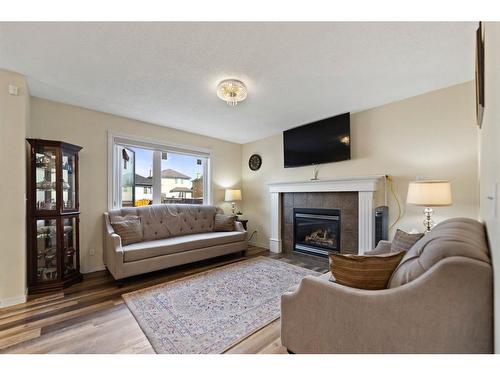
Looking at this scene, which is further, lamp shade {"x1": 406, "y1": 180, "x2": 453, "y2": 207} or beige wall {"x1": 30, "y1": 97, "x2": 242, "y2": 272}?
beige wall {"x1": 30, "y1": 97, "x2": 242, "y2": 272}

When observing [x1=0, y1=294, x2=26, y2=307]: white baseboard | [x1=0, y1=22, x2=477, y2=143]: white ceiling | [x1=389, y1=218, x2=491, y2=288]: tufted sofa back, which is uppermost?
[x1=0, y1=22, x2=477, y2=143]: white ceiling

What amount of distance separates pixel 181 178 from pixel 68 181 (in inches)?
72.4

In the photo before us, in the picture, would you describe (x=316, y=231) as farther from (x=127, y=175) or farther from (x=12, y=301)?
(x=12, y=301)

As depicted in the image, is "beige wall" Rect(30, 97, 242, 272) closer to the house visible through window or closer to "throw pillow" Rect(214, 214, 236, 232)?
the house visible through window

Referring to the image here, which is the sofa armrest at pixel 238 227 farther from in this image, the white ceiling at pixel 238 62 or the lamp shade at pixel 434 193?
the lamp shade at pixel 434 193

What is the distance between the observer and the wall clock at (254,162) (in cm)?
483

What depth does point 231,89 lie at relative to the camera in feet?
7.91

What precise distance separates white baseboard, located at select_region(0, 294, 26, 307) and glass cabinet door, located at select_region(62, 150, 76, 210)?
3.24 ft

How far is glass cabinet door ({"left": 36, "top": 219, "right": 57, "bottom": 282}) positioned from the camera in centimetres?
256

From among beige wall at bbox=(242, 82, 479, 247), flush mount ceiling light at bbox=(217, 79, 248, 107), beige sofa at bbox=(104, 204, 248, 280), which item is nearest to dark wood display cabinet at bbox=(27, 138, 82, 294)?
beige sofa at bbox=(104, 204, 248, 280)

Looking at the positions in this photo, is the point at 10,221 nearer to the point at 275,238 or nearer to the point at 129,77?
the point at 129,77

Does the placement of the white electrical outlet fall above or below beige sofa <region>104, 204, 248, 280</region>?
above

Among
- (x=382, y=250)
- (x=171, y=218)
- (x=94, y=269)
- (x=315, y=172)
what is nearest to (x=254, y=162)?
(x=315, y=172)
